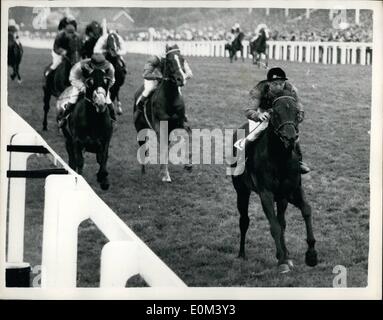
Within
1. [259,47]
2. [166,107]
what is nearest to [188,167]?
[166,107]

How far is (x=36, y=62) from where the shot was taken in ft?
14.5

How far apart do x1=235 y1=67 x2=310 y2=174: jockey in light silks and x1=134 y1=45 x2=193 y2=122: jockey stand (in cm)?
42

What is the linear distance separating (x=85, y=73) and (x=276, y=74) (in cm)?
109

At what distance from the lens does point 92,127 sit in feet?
14.2

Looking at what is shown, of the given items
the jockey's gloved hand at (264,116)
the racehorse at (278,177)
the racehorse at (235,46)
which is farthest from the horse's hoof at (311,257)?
the racehorse at (235,46)

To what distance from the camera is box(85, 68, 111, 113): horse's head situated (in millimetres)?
4270

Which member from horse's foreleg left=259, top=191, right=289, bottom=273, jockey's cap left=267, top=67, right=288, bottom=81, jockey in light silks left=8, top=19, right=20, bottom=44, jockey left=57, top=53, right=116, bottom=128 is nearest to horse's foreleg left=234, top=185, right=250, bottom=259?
horse's foreleg left=259, top=191, right=289, bottom=273

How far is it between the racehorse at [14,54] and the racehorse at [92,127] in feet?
1.32

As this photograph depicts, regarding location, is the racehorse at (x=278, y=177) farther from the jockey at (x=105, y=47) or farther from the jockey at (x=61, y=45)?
the jockey at (x=61, y=45)

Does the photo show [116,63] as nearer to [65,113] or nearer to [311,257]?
[65,113]

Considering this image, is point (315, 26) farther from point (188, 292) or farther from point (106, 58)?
point (188, 292)

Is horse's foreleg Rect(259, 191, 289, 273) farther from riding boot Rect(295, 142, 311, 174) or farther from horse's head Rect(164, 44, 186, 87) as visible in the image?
horse's head Rect(164, 44, 186, 87)

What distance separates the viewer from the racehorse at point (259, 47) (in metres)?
4.37
